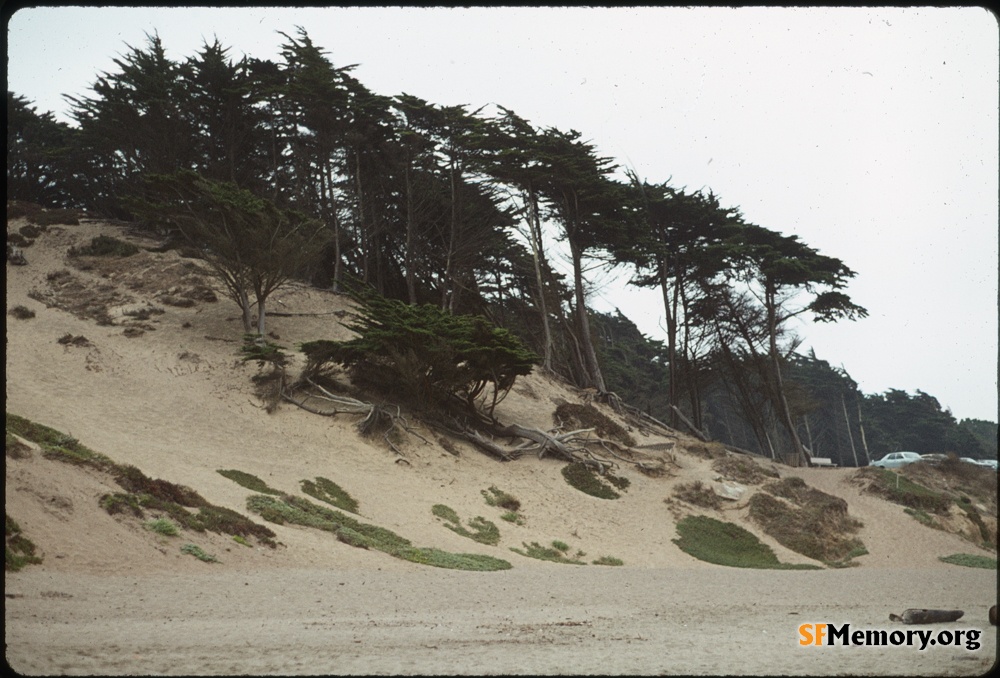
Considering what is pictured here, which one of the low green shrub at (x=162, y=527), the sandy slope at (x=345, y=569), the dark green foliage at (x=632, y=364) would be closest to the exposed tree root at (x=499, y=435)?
the sandy slope at (x=345, y=569)

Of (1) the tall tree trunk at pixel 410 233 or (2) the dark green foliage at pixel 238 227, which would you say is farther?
(1) the tall tree trunk at pixel 410 233

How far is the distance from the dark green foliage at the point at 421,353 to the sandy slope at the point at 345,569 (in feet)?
8.07

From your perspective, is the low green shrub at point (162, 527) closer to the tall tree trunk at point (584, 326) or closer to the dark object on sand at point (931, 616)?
the dark object on sand at point (931, 616)

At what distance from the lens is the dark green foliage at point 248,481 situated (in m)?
17.5

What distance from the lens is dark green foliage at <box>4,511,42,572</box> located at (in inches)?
364

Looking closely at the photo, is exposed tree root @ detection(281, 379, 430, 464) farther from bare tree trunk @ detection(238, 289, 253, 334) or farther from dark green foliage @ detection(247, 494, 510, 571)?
dark green foliage @ detection(247, 494, 510, 571)

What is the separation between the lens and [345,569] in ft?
43.3

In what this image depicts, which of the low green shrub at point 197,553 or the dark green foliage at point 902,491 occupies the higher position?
the low green shrub at point 197,553

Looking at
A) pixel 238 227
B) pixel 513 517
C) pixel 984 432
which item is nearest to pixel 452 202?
pixel 238 227

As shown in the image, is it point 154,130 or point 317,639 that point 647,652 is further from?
point 154,130

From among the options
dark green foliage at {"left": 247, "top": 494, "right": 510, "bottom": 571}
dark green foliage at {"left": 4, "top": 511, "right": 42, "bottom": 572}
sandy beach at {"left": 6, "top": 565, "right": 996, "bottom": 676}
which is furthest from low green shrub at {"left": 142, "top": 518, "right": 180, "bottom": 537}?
dark green foliage at {"left": 247, "top": 494, "right": 510, "bottom": 571}

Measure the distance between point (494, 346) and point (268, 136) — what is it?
71.1ft

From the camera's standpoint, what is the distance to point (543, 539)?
65.4 feet

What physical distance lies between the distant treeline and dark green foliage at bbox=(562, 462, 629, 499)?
29.7 ft
